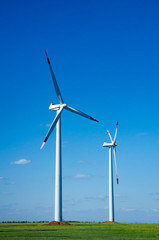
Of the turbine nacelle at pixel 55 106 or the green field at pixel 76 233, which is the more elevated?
the turbine nacelle at pixel 55 106

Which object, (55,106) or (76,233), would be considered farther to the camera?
(55,106)

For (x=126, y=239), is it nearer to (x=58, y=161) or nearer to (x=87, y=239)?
(x=87, y=239)

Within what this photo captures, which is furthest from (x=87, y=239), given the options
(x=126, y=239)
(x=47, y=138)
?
(x=47, y=138)

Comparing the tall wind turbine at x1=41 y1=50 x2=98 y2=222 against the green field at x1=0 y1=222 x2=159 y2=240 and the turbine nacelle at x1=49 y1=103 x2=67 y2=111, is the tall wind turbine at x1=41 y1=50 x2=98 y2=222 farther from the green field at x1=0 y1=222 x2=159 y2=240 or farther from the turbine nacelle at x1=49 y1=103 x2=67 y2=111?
the green field at x1=0 y1=222 x2=159 y2=240

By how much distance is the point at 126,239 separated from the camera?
3688cm

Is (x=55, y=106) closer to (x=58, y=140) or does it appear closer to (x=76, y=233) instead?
(x=58, y=140)

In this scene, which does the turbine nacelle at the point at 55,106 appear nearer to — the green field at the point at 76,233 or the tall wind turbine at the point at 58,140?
the tall wind turbine at the point at 58,140

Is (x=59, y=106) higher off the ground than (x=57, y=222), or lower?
higher

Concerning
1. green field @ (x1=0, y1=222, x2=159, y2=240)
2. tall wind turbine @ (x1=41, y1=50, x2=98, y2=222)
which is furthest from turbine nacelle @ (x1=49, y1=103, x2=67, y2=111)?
green field @ (x1=0, y1=222, x2=159, y2=240)

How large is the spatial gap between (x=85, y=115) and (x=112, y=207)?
2744 centimetres

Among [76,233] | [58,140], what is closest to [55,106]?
[58,140]

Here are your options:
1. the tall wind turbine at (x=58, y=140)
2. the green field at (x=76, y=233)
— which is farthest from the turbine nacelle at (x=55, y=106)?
the green field at (x=76, y=233)

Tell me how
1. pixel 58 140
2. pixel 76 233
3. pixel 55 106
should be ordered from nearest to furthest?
pixel 76 233 → pixel 58 140 → pixel 55 106

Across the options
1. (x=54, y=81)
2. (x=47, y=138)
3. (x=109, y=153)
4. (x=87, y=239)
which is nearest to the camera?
(x=87, y=239)
